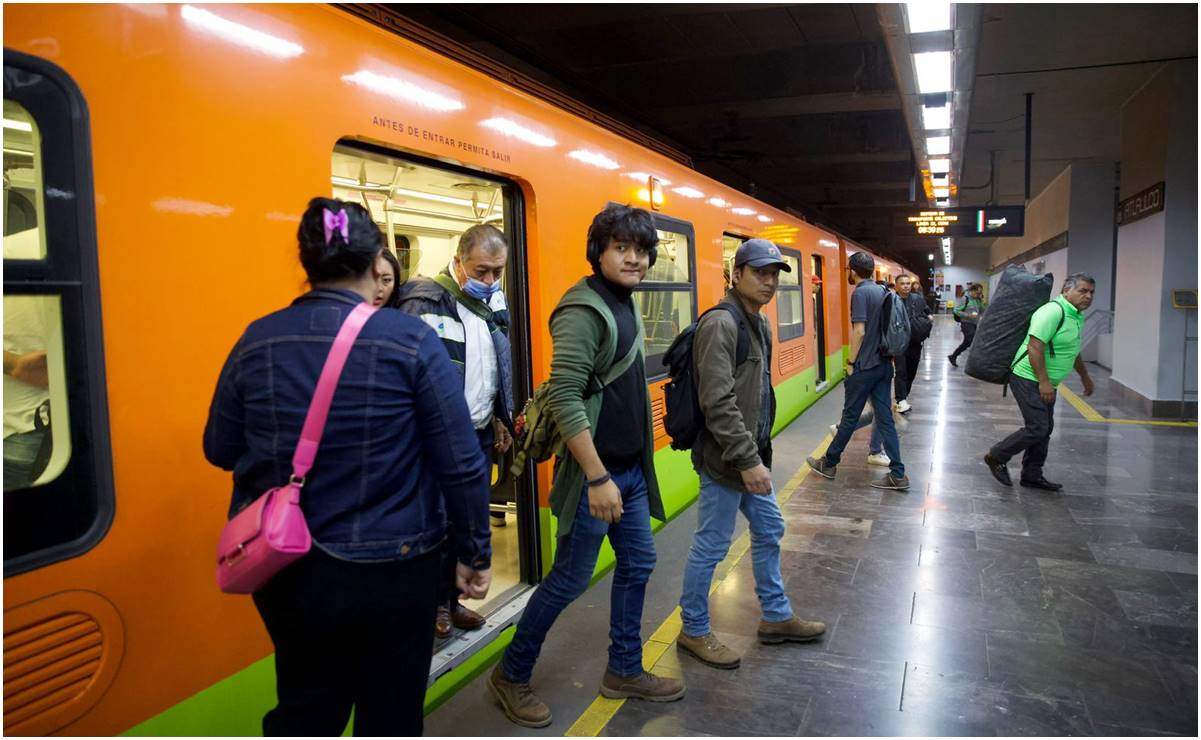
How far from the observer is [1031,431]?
18.6 ft

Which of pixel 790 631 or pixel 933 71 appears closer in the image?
pixel 790 631

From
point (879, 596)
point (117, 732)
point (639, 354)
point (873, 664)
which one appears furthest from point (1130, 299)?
point (117, 732)

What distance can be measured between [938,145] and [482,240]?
7161mm

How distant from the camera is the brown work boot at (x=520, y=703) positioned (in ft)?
9.02

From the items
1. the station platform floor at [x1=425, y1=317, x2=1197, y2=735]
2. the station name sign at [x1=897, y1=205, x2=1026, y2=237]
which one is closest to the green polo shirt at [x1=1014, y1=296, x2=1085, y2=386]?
the station platform floor at [x1=425, y1=317, x2=1197, y2=735]

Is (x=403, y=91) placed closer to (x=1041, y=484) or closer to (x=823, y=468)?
(x=823, y=468)

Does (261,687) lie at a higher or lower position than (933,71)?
lower

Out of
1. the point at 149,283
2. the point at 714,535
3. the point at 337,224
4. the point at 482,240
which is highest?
the point at 482,240

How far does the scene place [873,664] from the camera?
320 cm

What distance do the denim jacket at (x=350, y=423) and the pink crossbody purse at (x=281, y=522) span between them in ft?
0.07

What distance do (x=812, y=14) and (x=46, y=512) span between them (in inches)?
289

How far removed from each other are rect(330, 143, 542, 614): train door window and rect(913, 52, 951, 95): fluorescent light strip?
10.3ft

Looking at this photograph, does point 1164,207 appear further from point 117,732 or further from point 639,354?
point 117,732

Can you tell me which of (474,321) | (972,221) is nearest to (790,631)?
(474,321)
